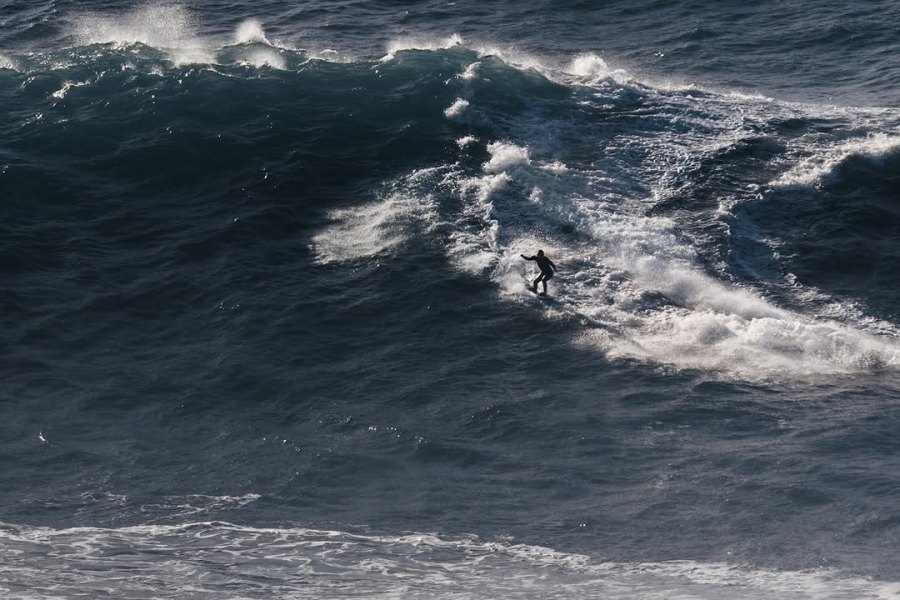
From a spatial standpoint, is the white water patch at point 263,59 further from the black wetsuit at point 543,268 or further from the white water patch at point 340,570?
the white water patch at point 340,570

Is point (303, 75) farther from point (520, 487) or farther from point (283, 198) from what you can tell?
point (520, 487)

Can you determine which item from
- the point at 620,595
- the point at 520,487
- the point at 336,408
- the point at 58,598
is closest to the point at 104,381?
the point at 336,408

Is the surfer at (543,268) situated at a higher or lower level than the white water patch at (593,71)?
lower

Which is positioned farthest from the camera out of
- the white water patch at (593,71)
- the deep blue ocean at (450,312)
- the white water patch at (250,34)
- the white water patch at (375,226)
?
the white water patch at (250,34)

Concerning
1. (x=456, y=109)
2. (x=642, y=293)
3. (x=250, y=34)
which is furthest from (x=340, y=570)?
(x=250, y=34)

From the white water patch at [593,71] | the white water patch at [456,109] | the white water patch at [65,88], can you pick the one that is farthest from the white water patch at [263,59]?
the white water patch at [593,71]

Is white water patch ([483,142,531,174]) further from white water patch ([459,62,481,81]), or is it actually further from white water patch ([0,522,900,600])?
white water patch ([0,522,900,600])

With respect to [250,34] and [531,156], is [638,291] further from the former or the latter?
[250,34]
